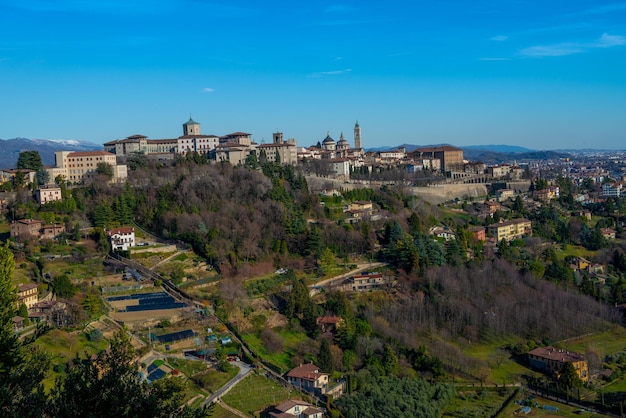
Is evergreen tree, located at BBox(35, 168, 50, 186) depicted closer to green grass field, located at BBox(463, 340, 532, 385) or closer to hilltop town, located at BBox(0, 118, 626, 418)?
hilltop town, located at BBox(0, 118, 626, 418)

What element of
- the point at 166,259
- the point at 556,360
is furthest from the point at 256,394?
the point at 556,360

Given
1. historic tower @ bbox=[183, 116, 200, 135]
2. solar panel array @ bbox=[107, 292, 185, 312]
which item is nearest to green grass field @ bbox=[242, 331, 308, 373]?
solar panel array @ bbox=[107, 292, 185, 312]

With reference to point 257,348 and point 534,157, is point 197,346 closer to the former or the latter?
point 257,348

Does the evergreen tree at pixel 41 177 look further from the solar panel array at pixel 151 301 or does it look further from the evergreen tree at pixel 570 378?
the evergreen tree at pixel 570 378

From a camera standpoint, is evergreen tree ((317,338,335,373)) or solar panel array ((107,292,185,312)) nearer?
evergreen tree ((317,338,335,373))

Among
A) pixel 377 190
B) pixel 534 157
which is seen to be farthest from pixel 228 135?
pixel 534 157

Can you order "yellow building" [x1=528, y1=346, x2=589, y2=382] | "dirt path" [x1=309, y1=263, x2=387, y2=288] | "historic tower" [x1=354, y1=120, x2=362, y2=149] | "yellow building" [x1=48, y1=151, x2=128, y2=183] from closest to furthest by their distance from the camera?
1. "yellow building" [x1=528, y1=346, x2=589, y2=382]
2. "dirt path" [x1=309, y1=263, x2=387, y2=288]
3. "yellow building" [x1=48, y1=151, x2=128, y2=183]
4. "historic tower" [x1=354, y1=120, x2=362, y2=149]

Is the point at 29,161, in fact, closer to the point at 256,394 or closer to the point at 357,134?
the point at 256,394
